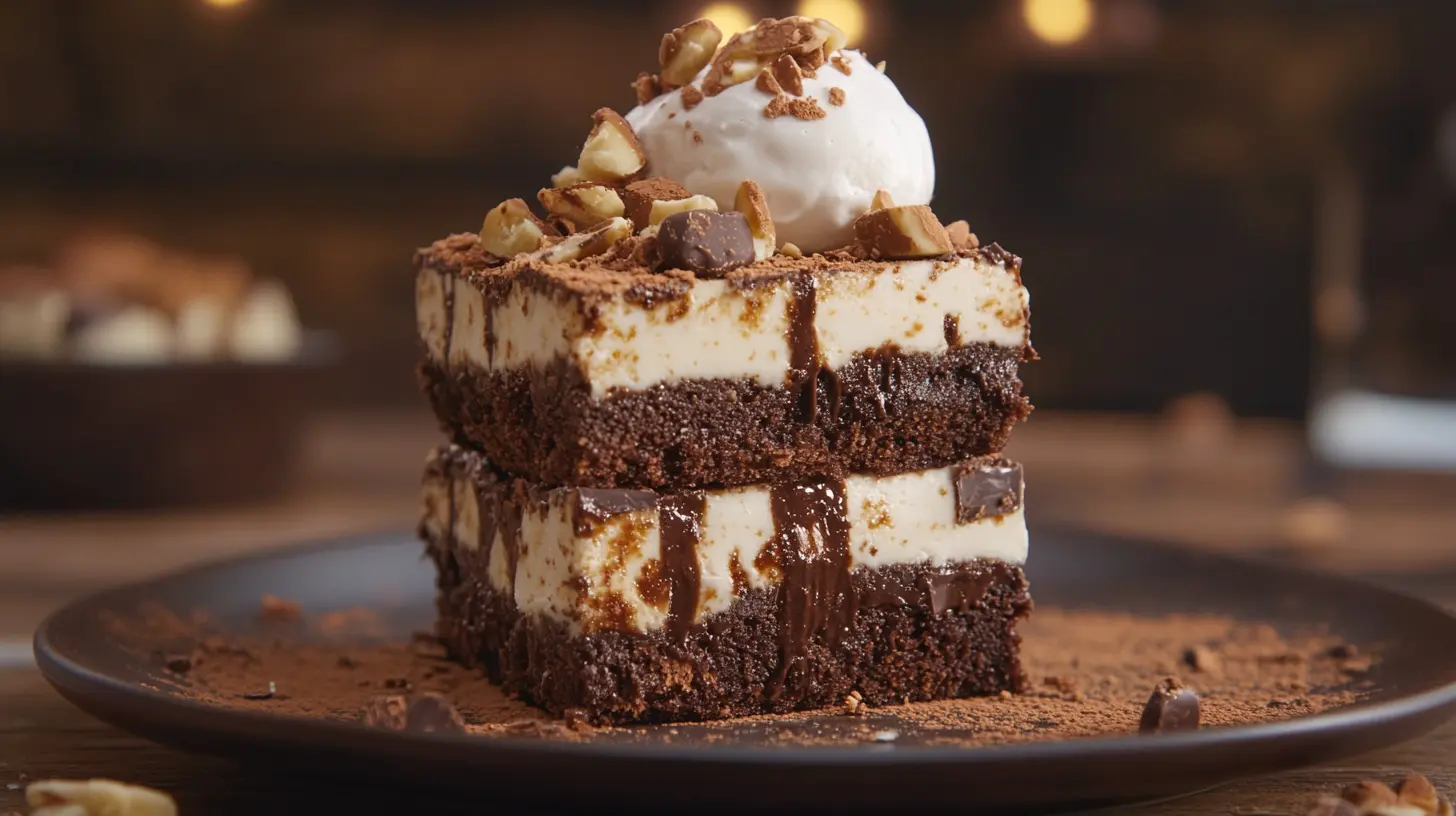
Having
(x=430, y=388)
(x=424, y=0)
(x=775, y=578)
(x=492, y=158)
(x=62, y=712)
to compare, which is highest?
(x=424, y=0)

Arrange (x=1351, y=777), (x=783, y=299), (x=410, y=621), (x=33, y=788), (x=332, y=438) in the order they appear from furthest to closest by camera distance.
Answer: (x=332, y=438)
(x=410, y=621)
(x=783, y=299)
(x=1351, y=777)
(x=33, y=788)

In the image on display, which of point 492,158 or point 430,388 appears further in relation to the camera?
point 492,158

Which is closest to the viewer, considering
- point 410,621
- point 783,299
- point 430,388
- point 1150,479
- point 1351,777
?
point 1351,777

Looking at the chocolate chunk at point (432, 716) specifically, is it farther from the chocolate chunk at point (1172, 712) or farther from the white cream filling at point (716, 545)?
the chocolate chunk at point (1172, 712)

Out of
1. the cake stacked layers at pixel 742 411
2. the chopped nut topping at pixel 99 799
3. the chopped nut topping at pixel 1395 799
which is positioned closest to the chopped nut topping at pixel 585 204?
the cake stacked layers at pixel 742 411

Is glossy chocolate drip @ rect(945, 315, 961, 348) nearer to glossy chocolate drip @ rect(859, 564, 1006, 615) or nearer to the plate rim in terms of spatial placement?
glossy chocolate drip @ rect(859, 564, 1006, 615)

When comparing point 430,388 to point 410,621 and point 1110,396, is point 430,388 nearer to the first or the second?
point 410,621

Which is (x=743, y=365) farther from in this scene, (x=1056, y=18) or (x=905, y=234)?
(x=1056, y=18)

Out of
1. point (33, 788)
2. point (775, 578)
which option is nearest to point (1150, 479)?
point (775, 578)
